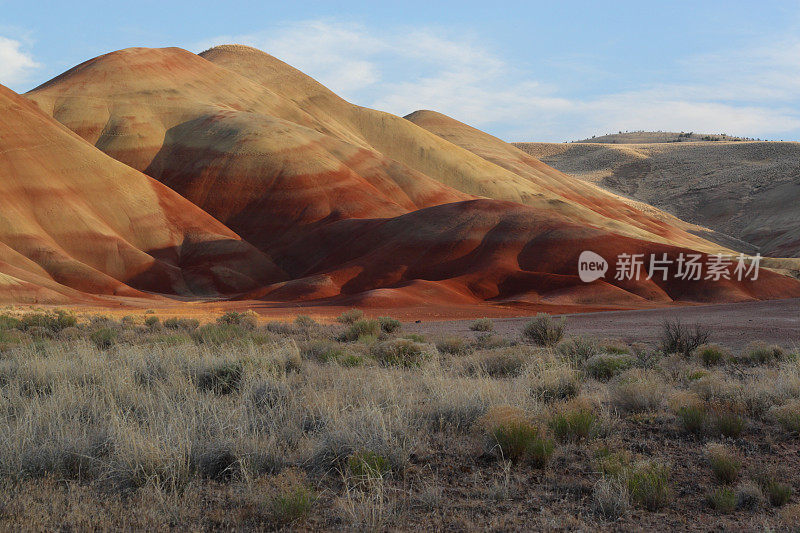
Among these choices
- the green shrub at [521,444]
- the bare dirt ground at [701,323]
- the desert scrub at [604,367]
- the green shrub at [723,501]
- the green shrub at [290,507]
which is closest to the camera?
the green shrub at [290,507]

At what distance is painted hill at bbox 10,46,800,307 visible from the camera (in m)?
47.4

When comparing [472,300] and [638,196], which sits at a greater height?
[638,196]

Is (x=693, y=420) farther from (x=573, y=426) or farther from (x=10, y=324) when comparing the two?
(x=10, y=324)

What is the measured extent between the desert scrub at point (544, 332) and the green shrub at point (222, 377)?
35.2ft

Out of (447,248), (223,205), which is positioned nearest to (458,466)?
(447,248)

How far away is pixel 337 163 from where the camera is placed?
74.2 metres

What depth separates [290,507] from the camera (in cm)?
504

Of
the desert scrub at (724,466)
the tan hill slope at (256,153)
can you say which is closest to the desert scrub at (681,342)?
the desert scrub at (724,466)

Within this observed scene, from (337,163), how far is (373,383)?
6662 centimetres

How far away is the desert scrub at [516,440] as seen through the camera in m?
6.48

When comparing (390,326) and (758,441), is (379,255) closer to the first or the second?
(390,326)

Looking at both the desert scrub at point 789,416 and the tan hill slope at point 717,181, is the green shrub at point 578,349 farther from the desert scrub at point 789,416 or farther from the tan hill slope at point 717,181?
the tan hill slope at point 717,181

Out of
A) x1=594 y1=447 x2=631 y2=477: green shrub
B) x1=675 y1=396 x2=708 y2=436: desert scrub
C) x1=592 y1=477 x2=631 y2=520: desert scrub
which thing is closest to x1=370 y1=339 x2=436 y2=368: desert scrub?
x1=675 y1=396 x2=708 y2=436: desert scrub

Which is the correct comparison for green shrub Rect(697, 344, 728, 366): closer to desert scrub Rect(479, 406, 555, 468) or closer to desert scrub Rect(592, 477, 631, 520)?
desert scrub Rect(479, 406, 555, 468)
